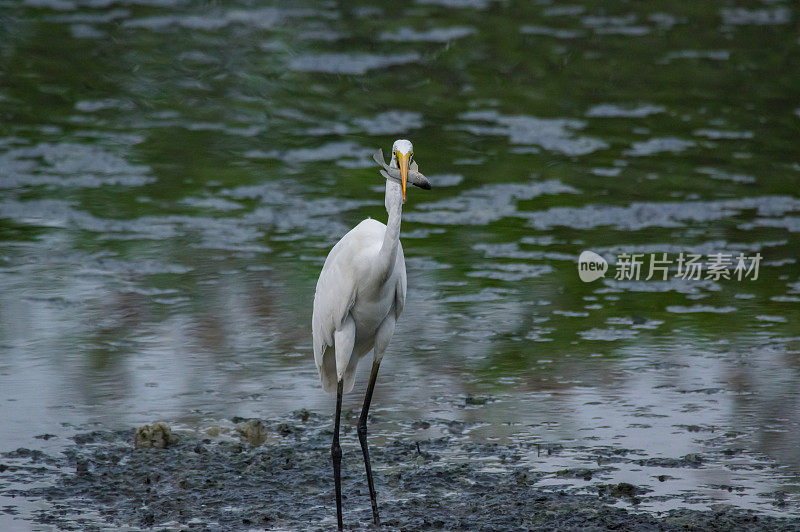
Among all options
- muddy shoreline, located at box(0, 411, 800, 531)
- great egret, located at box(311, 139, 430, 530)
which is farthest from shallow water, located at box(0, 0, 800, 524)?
great egret, located at box(311, 139, 430, 530)

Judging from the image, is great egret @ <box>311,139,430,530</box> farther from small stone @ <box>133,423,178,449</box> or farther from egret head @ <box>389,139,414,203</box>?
small stone @ <box>133,423,178,449</box>

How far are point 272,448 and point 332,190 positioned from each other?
505cm

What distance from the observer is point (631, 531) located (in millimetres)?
5398

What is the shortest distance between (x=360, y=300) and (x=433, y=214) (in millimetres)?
A: 4786

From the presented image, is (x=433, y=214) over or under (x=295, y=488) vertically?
over

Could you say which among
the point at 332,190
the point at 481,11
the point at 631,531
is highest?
the point at 481,11

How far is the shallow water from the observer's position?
7.07m

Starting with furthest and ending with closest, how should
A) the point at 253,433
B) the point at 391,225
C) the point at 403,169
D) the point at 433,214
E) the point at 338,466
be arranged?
the point at 433,214
the point at 253,433
the point at 338,466
the point at 391,225
the point at 403,169

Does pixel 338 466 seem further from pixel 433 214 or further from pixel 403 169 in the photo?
pixel 433 214

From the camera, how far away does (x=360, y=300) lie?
19.3 feet

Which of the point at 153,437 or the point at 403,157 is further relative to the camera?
the point at 153,437

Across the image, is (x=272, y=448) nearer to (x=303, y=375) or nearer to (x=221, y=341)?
(x=303, y=375)

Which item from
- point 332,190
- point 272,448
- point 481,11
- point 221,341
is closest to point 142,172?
point 332,190

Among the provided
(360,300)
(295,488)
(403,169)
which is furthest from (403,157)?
(295,488)
